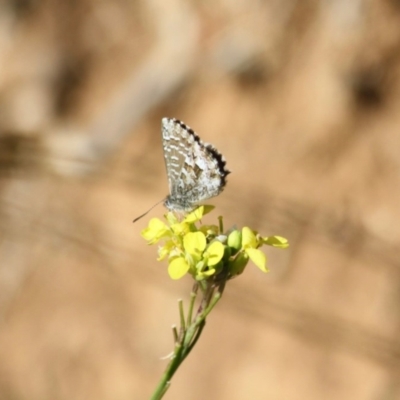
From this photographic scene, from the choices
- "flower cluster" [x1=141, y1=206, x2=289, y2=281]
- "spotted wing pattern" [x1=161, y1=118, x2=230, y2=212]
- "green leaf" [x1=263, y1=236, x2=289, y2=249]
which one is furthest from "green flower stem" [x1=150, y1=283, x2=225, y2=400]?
"spotted wing pattern" [x1=161, y1=118, x2=230, y2=212]

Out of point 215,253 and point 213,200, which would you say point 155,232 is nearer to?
point 215,253

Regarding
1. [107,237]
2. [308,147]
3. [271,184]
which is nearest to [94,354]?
[107,237]

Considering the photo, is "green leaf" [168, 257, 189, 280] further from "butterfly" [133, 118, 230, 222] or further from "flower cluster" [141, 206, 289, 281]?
"butterfly" [133, 118, 230, 222]

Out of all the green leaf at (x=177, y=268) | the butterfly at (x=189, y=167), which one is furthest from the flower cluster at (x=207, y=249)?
the butterfly at (x=189, y=167)

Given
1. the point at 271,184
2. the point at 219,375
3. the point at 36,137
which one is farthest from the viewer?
the point at 36,137

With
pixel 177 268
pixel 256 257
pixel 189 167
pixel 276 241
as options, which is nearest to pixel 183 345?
pixel 177 268

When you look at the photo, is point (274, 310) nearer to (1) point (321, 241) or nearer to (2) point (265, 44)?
(1) point (321, 241)
